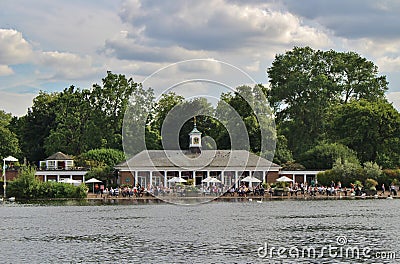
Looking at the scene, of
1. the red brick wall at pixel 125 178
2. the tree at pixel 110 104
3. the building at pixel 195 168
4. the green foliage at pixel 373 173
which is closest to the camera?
the green foliage at pixel 373 173

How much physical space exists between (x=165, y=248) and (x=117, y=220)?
45.7ft

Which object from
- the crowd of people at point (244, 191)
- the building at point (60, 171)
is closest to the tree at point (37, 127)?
the building at point (60, 171)

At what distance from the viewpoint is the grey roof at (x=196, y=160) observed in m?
75.9

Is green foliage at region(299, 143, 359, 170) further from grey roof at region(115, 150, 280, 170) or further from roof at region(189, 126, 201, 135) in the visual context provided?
roof at region(189, 126, 201, 135)

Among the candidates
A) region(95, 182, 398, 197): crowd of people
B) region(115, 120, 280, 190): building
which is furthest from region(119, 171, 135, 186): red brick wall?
region(95, 182, 398, 197): crowd of people

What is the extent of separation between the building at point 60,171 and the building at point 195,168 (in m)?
7.21

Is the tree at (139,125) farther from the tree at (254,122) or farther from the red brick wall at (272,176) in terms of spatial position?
the red brick wall at (272,176)

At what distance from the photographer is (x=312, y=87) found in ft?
316

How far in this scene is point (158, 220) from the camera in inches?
1752

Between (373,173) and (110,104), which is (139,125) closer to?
(110,104)

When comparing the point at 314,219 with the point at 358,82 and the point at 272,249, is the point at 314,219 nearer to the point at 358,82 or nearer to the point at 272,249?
the point at 272,249

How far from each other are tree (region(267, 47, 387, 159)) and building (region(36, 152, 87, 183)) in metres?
28.8

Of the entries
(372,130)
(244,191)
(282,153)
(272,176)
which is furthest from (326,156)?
(244,191)

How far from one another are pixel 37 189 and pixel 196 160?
18840 mm
